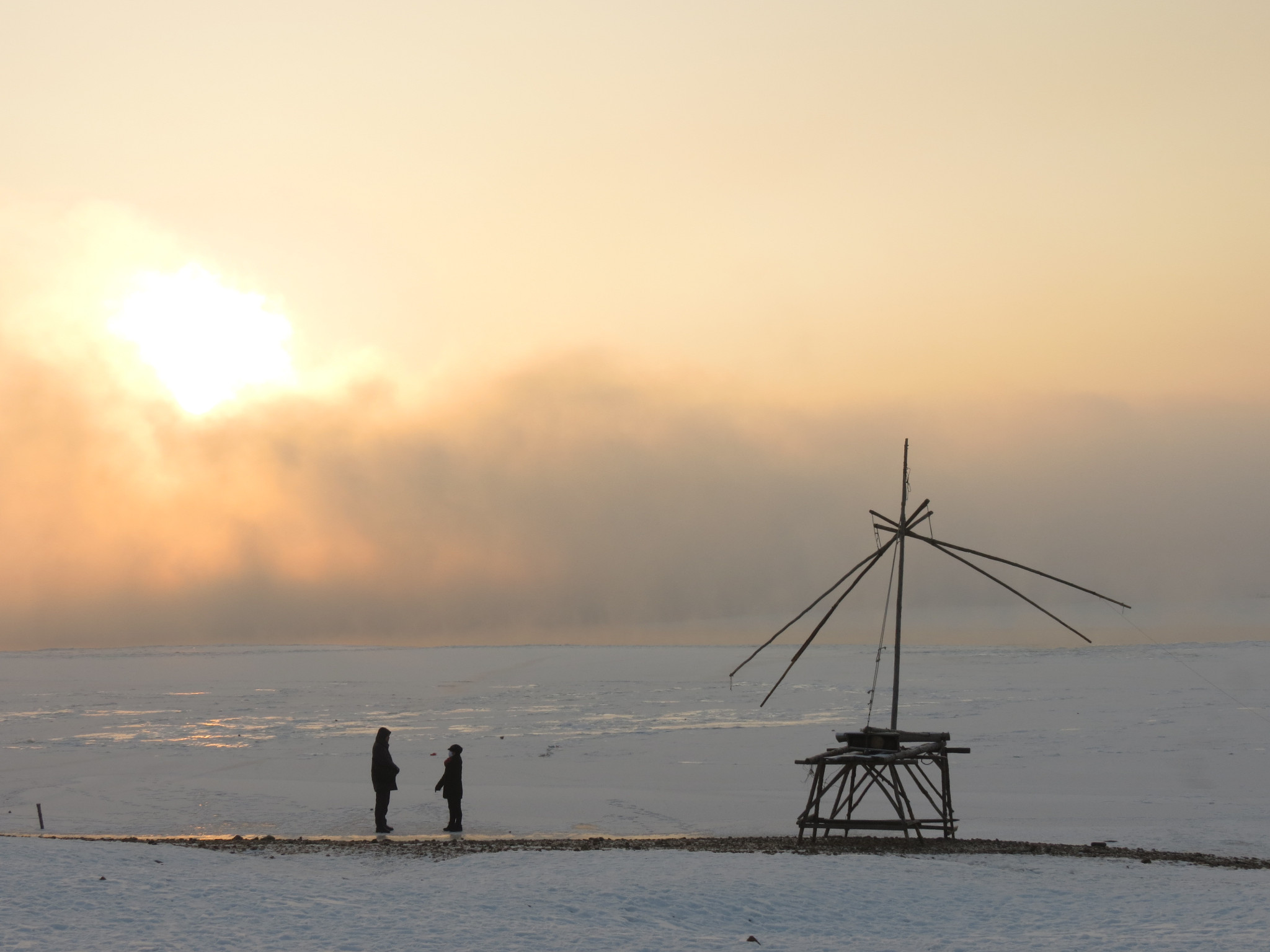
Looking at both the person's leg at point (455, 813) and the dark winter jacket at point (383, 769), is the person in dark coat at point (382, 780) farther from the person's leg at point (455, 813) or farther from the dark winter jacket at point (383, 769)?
the person's leg at point (455, 813)

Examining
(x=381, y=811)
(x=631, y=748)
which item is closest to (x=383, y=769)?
(x=381, y=811)

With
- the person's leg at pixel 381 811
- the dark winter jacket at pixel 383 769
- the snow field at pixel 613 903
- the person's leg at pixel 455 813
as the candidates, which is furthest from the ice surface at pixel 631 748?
the snow field at pixel 613 903

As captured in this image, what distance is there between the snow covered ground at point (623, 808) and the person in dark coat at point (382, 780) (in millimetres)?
687

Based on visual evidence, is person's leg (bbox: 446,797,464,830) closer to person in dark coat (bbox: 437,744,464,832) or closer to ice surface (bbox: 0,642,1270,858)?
person in dark coat (bbox: 437,744,464,832)

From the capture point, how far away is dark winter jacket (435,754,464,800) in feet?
54.2

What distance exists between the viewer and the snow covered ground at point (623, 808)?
387 inches

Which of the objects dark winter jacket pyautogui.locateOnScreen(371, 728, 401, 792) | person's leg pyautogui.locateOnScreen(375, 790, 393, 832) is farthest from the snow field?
dark winter jacket pyautogui.locateOnScreen(371, 728, 401, 792)

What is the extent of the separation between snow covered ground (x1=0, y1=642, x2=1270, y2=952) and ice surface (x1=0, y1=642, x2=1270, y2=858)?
130 millimetres

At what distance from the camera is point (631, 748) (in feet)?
85.6

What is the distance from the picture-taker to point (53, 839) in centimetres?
1300

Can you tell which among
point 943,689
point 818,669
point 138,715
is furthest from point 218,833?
point 818,669

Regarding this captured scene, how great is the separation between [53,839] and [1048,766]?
18.7m

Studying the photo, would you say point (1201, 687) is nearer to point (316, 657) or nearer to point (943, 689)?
point (943, 689)

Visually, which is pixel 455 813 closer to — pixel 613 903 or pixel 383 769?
pixel 383 769
